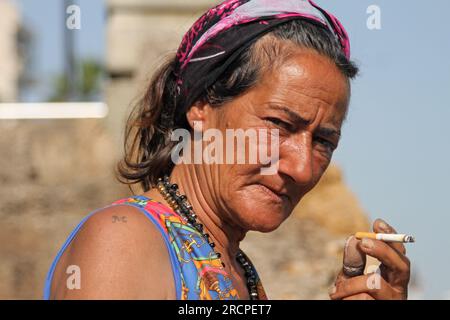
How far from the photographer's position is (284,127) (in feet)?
8.18

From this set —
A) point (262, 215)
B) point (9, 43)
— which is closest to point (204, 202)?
point (262, 215)

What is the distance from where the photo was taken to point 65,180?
7.36 meters

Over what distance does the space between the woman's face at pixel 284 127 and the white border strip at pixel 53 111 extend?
5.20 meters

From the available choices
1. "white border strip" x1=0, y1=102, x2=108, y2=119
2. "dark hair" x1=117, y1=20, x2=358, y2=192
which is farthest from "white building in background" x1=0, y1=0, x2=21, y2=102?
"dark hair" x1=117, y1=20, x2=358, y2=192

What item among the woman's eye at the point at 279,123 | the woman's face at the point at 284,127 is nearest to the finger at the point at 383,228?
the woman's face at the point at 284,127

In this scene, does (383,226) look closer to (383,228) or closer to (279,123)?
(383,228)

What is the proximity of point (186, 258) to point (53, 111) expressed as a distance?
584 cm

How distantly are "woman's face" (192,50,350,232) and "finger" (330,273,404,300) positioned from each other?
0.29 m

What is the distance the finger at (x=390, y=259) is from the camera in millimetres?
2508

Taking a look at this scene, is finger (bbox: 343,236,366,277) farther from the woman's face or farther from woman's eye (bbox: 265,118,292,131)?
woman's eye (bbox: 265,118,292,131)

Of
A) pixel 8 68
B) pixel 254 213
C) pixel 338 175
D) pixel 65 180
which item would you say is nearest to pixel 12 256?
pixel 65 180
